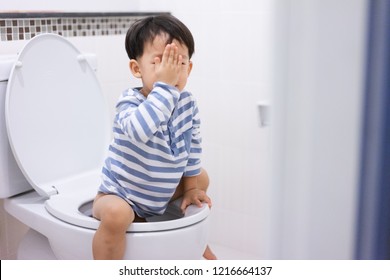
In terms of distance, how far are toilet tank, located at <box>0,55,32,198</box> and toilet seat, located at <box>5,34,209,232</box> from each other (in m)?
0.02

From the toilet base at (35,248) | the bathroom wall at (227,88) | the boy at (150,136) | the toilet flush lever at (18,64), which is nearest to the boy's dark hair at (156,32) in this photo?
the boy at (150,136)

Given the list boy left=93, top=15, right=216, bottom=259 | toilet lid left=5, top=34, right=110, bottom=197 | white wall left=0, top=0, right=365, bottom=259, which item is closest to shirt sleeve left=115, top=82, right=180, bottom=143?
boy left=93, top=15, right=216, bottom=259

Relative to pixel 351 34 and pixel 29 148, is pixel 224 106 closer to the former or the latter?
pixel 29 148

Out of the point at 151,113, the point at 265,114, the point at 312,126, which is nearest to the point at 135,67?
the point at 151,113

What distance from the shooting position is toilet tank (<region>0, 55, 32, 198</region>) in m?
1.09

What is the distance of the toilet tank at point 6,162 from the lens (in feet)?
3.57

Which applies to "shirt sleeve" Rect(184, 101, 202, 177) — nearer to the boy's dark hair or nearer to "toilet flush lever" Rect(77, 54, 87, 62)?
the boy's dark hair

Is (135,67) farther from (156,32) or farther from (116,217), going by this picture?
(116,217)

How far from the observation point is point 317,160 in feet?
0.98

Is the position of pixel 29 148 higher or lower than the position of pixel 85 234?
higher

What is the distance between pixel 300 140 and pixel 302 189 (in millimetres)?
29

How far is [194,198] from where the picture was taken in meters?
1.12

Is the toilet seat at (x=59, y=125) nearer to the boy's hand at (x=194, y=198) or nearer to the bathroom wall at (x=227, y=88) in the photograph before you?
the boy's hand at (x=194, y=198)
